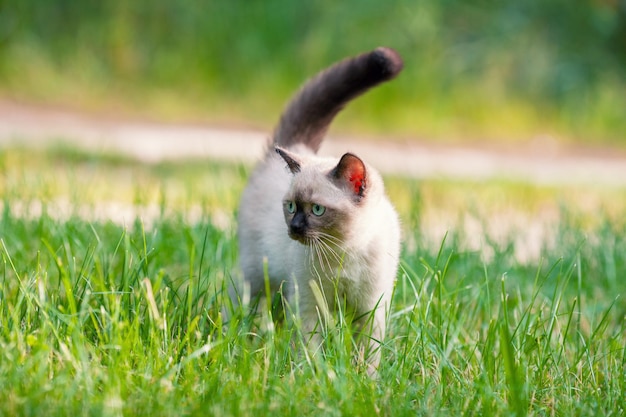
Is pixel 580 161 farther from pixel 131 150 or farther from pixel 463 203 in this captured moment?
pixel 131 150

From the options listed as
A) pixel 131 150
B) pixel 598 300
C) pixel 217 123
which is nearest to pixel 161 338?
pixel 598 300

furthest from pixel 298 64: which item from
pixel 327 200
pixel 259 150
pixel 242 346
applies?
pixel 242 346

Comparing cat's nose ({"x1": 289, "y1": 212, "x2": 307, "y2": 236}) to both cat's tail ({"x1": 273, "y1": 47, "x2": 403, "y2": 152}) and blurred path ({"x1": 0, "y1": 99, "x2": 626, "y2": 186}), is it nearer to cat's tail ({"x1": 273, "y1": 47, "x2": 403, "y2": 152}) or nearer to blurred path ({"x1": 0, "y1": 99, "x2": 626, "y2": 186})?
cat's tail ({"x1": 273, "y1": 47, "x2": 403, "y2": 152})

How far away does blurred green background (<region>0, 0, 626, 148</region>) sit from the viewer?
301 inches

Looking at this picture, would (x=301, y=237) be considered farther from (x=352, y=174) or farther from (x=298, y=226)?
(x=352, y=174)

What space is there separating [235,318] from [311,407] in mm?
339

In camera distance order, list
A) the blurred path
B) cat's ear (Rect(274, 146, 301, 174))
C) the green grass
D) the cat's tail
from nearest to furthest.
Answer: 1. the green grass
2. cat's ear (Rect(274, 146, 301, 174))
3. the cat's tail
4. the blurred path

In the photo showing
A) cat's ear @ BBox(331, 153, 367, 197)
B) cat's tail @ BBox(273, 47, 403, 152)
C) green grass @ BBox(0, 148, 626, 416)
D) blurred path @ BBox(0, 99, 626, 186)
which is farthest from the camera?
blurred path @ BBox(0, 99, 626, 186)

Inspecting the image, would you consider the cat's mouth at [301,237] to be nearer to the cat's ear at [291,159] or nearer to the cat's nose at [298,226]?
the cat's nose at [298,226]

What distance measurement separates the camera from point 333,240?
2.47 m

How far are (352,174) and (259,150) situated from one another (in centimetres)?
405

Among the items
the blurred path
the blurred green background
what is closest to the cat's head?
the blurred path

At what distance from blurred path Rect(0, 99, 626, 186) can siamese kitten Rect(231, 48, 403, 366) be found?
2929mm

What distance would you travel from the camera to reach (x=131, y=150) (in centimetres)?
600
